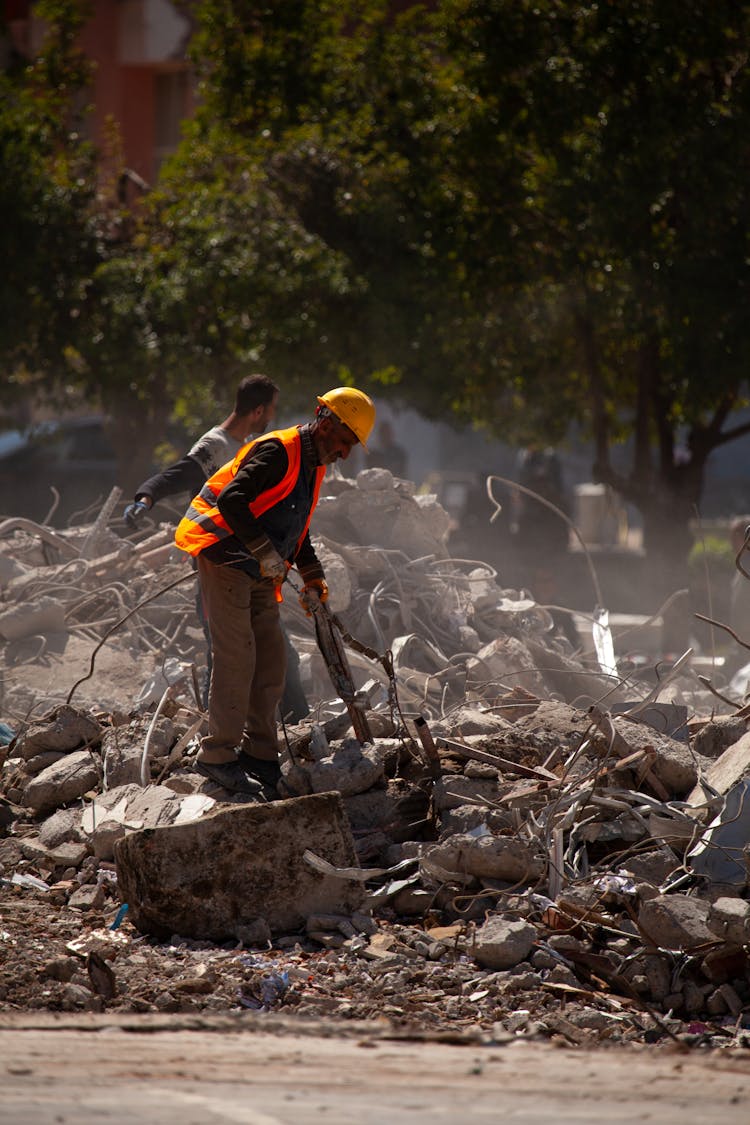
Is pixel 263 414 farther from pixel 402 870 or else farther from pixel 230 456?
pixel 402 870

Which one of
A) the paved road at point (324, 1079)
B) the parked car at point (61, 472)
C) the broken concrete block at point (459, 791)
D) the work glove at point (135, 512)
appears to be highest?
the work glove at point (135, 512)

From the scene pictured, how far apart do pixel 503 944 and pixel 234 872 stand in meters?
0.98

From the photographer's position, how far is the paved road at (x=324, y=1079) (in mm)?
2447

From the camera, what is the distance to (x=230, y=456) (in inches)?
240

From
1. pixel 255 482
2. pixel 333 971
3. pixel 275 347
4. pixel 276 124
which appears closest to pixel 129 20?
pixel 276 124

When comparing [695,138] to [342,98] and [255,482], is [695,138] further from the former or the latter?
[255,482]

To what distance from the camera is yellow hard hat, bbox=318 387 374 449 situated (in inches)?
198

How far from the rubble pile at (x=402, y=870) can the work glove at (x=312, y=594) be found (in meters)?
0.45

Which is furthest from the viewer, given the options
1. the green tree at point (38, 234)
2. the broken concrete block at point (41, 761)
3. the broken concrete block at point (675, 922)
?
the green tree at point (38, 234)

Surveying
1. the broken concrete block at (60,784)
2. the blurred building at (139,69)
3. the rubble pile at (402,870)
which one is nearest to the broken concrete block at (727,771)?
the rubble pile at (402,870)

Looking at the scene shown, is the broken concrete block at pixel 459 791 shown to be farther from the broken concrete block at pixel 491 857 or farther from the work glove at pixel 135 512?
the work glove at pixel 135 512

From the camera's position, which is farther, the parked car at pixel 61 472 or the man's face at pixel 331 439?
the parked car at pixel 61 472

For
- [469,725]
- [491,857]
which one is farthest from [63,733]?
[491,857]

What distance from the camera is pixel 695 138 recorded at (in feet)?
33.1
